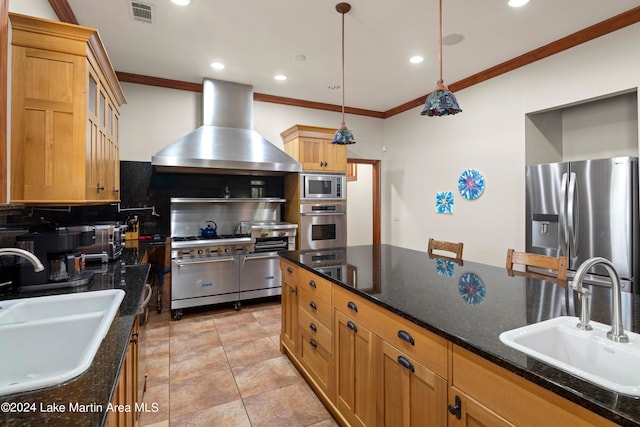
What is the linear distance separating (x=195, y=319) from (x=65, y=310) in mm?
2299

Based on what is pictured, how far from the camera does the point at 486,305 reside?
140 centimetres

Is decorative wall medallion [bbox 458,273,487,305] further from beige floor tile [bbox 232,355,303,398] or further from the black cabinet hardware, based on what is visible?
beige floor tile [bbox 232,355,303,398]

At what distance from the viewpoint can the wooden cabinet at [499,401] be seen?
0.81 metres

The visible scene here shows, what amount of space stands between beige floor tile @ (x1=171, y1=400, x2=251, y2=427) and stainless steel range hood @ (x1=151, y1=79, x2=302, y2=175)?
8.18 feet

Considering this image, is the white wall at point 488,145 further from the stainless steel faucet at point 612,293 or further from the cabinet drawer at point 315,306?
the stainless steel faucet at point 612,293

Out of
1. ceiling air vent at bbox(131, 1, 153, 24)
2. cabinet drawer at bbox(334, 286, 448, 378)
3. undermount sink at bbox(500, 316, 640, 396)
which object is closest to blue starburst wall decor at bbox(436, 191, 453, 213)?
cabinet drawer at bbox(334, 286, 448, 378)

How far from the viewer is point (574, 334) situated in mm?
1120

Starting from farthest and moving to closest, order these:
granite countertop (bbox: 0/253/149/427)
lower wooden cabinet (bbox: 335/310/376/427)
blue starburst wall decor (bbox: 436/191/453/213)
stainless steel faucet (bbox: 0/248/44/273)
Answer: blue starburst wall decor (bbox: 436/191/453/213)
lower wooden cabinet (bbox: 335/310/376/427)
stainless steel faucet (bbox: 0/248/44/273)
granite countertop (bbox: 0/253/149/427)

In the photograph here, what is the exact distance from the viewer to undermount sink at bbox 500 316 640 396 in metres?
0.96

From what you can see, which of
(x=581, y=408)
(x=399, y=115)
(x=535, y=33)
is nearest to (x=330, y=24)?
(x=535, y=33)

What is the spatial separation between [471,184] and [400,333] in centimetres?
328

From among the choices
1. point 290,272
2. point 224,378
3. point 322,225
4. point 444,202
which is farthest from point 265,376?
point 444,202

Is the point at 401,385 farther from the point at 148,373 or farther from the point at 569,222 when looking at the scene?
the point at 569,222

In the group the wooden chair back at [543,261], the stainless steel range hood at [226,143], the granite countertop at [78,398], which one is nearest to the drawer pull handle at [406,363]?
the granite countertop at [78,398]
